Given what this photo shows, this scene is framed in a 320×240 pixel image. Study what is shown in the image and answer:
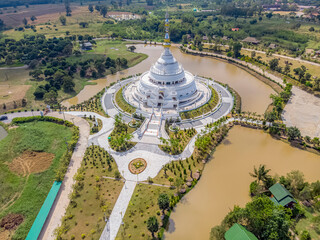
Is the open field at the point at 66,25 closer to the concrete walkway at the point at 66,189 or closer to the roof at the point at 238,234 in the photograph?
the concrete walkway at the point at 66,189

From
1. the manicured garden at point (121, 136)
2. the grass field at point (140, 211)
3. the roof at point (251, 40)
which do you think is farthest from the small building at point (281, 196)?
the roof at point (251, 40)

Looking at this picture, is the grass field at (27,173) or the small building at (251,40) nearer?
the grass field at (27,173)

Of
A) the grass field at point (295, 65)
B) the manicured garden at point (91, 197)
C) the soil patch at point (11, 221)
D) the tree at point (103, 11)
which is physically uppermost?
the tree at point (103, 11)

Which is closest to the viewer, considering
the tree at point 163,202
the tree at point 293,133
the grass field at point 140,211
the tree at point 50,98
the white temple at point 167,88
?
the grass field at point 140,211

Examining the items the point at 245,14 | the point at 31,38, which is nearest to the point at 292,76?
the point at 245,14

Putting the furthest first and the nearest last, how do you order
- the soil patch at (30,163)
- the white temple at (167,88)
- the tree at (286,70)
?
A: the tree at (286,70) → the white temple at (167,88) → the soil patch at (30,163)
